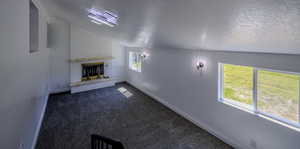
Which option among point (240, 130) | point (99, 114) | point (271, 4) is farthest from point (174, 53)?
point (271, 4)

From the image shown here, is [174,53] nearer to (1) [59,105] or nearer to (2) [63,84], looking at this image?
(1) [59,105]

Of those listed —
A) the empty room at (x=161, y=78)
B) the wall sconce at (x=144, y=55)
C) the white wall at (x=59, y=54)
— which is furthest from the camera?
the wall sconce at (x=144, y=55)

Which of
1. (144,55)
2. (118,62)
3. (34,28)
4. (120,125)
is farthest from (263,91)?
(118,62)

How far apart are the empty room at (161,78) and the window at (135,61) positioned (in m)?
0.12

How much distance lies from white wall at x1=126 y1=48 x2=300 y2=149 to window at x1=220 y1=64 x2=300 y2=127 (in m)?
0.15

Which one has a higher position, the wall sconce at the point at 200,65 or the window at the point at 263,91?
the wall sconce at the point at 200,65

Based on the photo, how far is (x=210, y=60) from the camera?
317 centimetres

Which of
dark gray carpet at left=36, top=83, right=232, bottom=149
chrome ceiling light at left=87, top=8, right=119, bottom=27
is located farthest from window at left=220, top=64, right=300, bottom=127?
chrome ceiling light at left=87, top=8, right=119, bottom=27

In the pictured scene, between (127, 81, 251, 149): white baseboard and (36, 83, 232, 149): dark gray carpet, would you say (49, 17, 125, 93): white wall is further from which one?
(127, 81, 251, 149): white baseboard

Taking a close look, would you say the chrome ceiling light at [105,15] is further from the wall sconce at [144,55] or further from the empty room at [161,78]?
the wall sconce at [144,55]

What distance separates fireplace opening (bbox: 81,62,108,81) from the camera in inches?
245

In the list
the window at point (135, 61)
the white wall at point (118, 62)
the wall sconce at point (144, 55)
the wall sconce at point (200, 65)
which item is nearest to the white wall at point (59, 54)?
the white wall at point (118, 62)

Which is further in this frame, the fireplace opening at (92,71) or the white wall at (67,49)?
the fireplace opening at (92,71)

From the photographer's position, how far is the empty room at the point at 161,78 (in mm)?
1410
